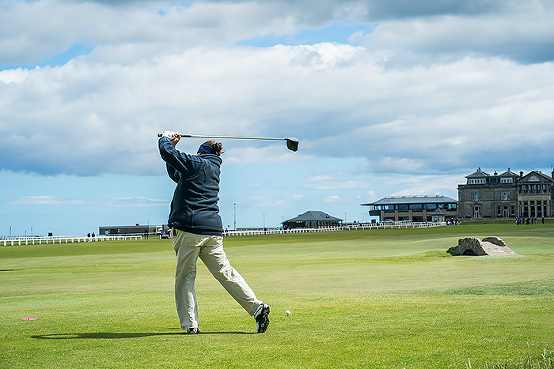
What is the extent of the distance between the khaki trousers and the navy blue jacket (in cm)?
15

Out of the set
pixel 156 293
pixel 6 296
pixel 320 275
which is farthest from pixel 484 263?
pixel 6 296

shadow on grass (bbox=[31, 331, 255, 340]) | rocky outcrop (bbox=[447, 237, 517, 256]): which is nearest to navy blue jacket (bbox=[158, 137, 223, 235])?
shadow on grass (bbox=[31, 331, 255, 340])

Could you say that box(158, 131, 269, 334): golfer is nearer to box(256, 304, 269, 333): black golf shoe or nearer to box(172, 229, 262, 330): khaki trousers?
box(172, 229, 262, 330): khaki trousers

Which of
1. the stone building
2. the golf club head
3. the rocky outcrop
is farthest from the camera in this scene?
the stone building

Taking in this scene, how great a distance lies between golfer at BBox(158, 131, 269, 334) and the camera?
33.1 feet

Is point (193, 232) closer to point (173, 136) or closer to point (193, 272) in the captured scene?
point (193, 272)

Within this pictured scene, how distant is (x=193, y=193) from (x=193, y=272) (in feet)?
3.94

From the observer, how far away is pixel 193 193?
10.3 metres

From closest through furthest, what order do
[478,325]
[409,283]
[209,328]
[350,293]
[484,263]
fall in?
[478,325] → [209,328] → [350,293] → [409,283] → [484,263]

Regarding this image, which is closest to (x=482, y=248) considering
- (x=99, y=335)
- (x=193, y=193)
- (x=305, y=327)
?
(x=305, y=327)

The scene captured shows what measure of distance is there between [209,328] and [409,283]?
30.5ft

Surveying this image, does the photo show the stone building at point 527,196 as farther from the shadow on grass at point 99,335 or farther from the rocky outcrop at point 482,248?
the shadow on grass at point 99,335

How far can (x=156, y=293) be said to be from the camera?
56.5 feet

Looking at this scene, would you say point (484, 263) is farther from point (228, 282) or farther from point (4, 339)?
point (4, 339)
